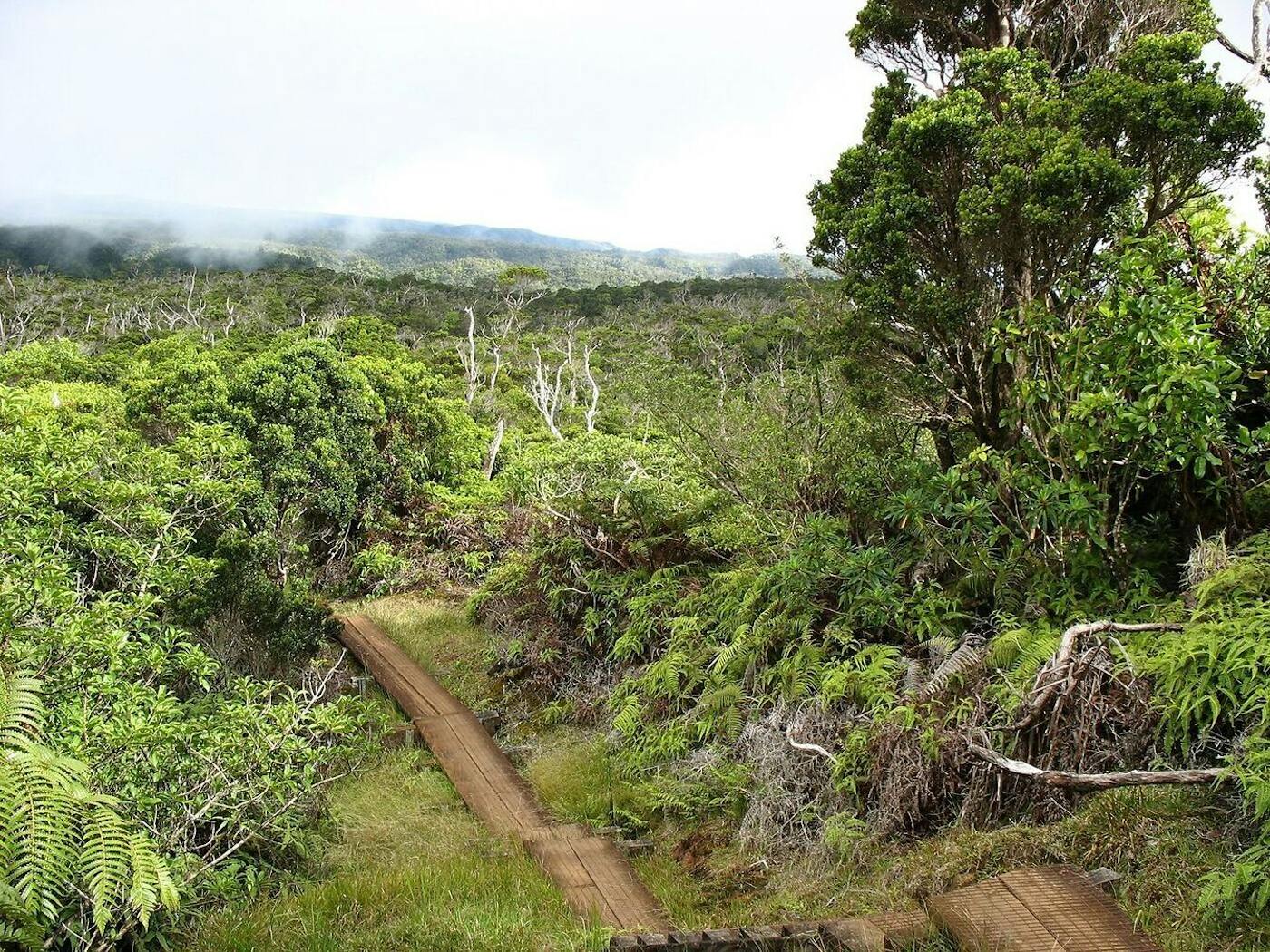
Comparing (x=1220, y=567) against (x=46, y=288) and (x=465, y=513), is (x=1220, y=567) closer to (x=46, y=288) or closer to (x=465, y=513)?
(x=465, y=513)

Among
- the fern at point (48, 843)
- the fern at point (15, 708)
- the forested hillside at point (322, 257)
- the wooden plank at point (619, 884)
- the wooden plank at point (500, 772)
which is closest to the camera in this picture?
the fern at point (48, 843)

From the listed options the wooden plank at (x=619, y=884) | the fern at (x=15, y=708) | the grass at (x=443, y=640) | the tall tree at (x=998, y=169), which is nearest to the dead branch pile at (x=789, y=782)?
the wooden plank at (x=619, y=884)

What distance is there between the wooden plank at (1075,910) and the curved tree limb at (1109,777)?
1.22 ft

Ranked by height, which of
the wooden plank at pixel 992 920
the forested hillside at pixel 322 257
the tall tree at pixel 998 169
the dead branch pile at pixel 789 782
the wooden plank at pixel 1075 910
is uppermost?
the forested hillside at pixel 322 257

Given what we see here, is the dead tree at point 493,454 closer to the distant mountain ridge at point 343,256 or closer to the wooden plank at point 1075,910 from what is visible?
the wooden plank at point 1075,910

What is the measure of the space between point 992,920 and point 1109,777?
0.84 m

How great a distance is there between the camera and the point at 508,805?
664 centimetres

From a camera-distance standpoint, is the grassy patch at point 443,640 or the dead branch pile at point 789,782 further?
the grassy patch at point 443,640

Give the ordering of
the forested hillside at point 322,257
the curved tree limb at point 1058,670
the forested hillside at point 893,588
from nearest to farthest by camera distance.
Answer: the forested hillside at point 893,588 → the curved tree limb at point 1058,670 → the forested hillside at point 322,257

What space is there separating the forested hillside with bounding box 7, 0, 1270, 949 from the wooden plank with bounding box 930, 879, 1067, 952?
0.37m

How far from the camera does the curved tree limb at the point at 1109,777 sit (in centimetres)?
377

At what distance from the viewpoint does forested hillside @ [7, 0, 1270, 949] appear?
4.17 metres

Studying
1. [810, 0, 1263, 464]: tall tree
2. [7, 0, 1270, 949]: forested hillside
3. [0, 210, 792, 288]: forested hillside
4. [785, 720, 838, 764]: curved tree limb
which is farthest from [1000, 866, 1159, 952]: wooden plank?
[0, 210, 792, 288]: forested hillside

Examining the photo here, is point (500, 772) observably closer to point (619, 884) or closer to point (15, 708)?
point (619, 884)
